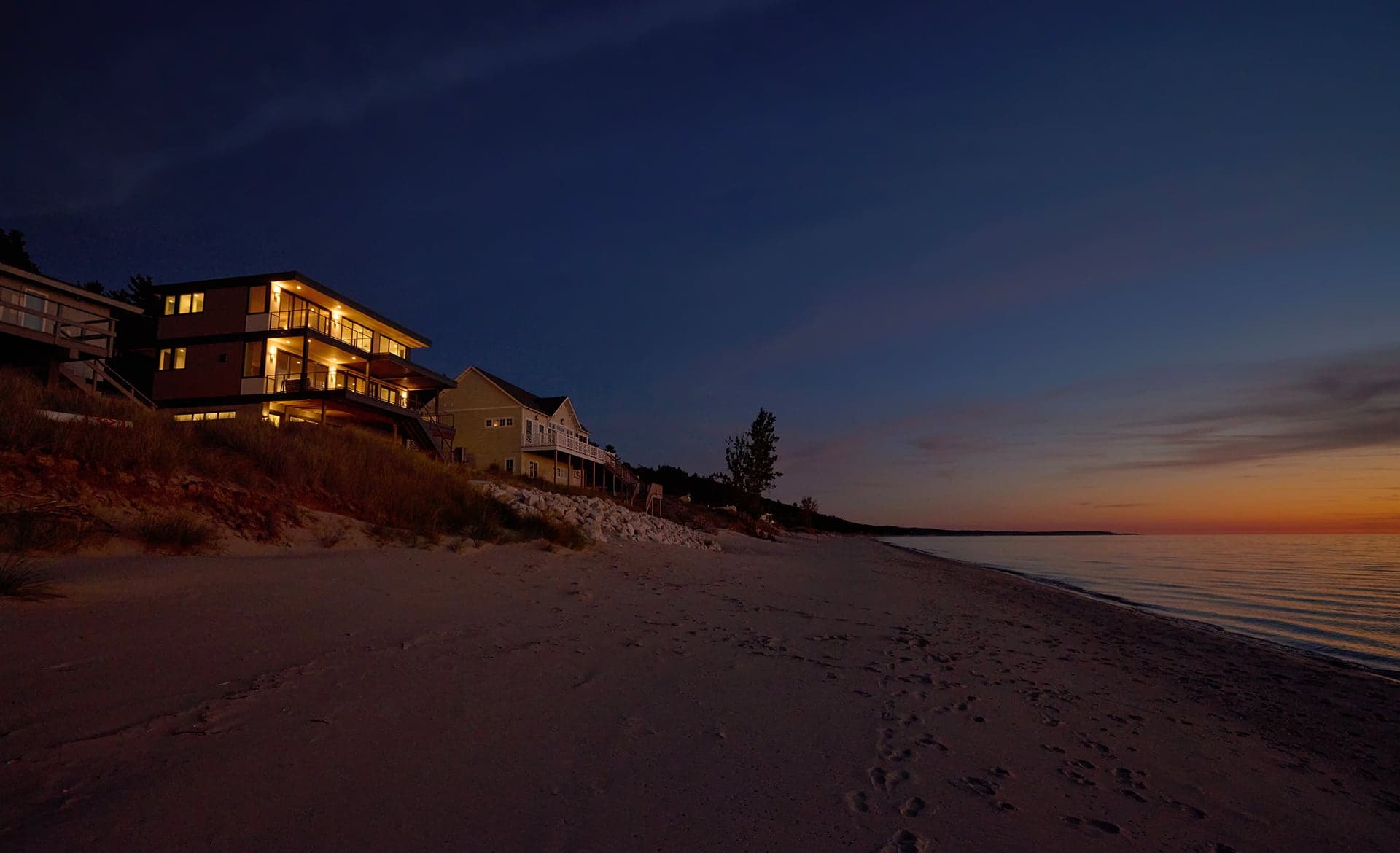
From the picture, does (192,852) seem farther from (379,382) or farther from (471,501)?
(379,382)

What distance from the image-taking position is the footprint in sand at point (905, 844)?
113 inches

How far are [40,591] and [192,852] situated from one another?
150 inches

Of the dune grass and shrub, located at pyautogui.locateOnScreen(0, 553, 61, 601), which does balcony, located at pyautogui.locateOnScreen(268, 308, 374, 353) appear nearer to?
the dune grass

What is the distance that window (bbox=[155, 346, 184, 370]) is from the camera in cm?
3091

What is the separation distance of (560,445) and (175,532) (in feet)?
113

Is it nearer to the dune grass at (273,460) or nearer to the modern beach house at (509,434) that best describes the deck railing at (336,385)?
the modern beach house at (509,434)

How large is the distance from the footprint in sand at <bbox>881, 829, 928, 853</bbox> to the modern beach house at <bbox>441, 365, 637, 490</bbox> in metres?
39.1

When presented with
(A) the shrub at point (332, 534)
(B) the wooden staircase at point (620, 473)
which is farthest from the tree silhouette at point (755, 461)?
(A) the shrub at point (332, 534)

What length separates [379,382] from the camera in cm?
3606

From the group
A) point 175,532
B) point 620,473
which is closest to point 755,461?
point 620,473

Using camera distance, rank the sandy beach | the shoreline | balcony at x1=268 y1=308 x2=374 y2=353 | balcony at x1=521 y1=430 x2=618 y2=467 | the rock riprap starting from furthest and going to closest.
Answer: balcony at x1=521 y1=430 x2=618 y2=467
balcony at x1=268 y1=308 x2=374 y2=353
the rock riprap
the shoreline
the sandy beach

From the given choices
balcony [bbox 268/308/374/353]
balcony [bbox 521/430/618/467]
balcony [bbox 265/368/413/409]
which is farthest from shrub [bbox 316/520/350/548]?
balcony [bbox 521/430/618/467]

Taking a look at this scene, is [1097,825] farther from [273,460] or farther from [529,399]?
[529,399]

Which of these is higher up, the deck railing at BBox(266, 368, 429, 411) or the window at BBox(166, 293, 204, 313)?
the window at BBox(166, 293, 204, 313)
